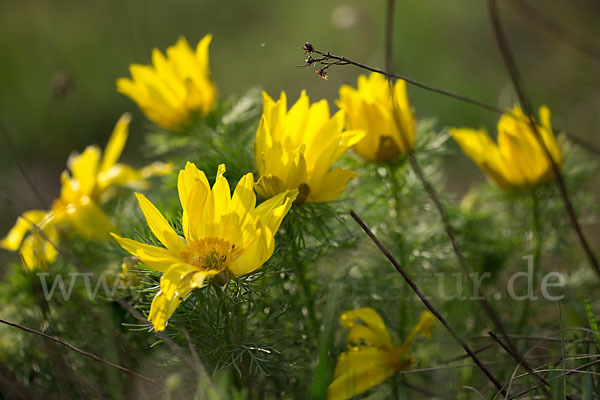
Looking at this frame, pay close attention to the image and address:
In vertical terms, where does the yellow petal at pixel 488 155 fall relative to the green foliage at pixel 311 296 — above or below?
above

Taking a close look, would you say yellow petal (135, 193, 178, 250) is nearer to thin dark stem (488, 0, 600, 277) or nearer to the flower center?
the flower center

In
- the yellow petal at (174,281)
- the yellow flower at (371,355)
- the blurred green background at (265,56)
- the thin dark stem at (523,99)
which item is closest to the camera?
the yellow petal at (174,281)

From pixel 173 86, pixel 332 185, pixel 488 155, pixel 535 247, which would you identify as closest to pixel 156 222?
pixel 332 185

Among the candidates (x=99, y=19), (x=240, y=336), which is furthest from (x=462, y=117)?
(x=99, y=19)

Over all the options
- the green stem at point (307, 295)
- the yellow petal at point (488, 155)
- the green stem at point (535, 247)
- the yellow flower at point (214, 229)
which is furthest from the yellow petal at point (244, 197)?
the green stem at point (535, 247)

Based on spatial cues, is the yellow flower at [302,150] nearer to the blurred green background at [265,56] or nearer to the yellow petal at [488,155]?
the yellow petal at [488,155]

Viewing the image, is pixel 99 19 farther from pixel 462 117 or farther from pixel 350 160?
pixel 350 160
